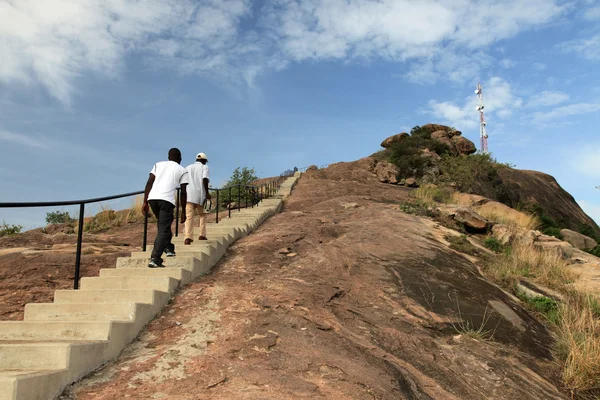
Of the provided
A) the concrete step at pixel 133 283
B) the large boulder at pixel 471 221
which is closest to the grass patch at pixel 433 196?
the large boulder at pixel 471 221

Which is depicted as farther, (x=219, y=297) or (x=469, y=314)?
(x=469, y=314)

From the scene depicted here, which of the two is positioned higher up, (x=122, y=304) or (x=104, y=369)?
(x=122, y=304)

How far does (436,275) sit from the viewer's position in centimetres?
744

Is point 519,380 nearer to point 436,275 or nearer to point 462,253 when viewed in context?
point 436,275

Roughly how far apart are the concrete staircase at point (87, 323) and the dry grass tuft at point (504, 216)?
33.6ft

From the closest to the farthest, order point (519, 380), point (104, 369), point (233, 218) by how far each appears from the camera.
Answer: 1. point (104, 369)
2. point (519, 380)
3. point (233, 218)

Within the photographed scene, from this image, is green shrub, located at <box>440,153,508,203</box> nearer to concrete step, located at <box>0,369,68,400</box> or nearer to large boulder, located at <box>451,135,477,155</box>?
large boulder, located at <box>451,135,477,155</box>

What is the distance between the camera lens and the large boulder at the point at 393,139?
29.1m

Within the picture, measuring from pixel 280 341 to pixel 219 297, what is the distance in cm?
146

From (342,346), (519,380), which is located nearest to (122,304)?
(342,346)

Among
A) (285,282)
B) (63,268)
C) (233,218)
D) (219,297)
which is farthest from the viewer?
(233,218)

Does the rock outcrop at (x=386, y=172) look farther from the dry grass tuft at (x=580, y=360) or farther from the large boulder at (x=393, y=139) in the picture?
the dry grass tuft at (x=580, y=360)

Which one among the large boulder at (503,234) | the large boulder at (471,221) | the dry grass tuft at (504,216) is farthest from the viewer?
the dry grass tuft at (504,216)

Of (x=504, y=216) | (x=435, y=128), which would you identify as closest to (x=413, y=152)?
(x=435, y=128)
